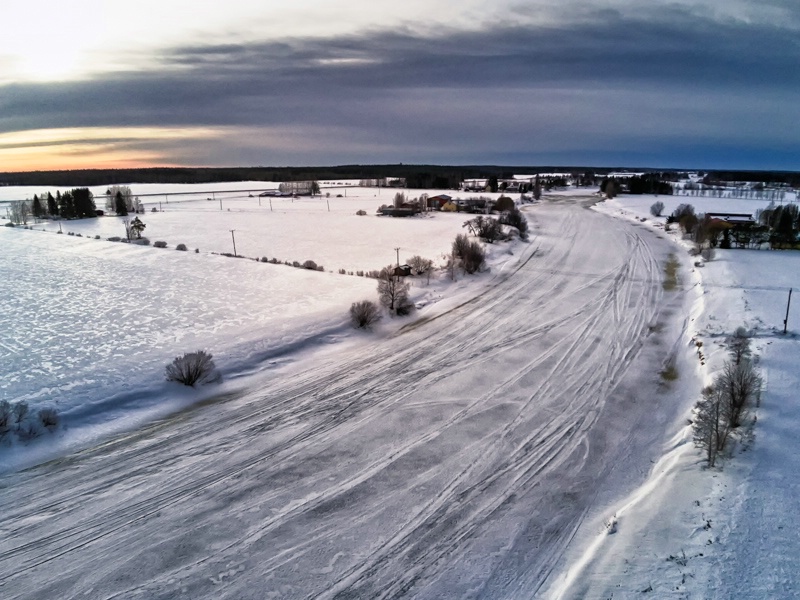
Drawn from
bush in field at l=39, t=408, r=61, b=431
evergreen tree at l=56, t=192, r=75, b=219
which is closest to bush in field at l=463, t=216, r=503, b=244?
bush in field at l=39, t=408, r=61, b=431

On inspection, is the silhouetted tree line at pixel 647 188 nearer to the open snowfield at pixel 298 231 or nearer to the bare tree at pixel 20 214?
the open snowfield at pixel 298 231

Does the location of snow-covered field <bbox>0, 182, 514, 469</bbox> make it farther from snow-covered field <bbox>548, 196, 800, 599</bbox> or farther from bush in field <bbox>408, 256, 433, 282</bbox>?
snow-covered field <bbox>548, 196, 800, 599</bbox>

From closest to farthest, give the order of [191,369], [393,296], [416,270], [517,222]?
[191,369]
[393,296]
[416,270]
[517,222]

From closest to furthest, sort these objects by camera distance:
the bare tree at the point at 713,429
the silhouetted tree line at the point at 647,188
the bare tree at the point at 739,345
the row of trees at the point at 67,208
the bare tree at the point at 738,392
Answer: the bare tree at the point at 713,429
the bare tree at the point at 738,392
the bare tree at the point at 739,345
the row of trees at the point at 67,208
the silhouetted tree line at the point at 647,188

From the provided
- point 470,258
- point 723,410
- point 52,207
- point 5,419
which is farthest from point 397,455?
point 52,207

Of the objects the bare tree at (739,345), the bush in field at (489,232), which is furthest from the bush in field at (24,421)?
the bush in field at (489,232)

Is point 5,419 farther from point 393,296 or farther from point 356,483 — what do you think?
point 393,296
